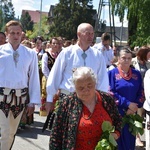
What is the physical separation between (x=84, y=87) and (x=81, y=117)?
0.27 metres

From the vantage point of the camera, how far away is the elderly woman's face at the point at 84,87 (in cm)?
352

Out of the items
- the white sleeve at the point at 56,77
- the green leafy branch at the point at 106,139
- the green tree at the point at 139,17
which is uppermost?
the green tree at the point at 139,17

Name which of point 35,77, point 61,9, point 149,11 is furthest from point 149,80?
point 61,9

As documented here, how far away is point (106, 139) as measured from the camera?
Result: 11.5 feet

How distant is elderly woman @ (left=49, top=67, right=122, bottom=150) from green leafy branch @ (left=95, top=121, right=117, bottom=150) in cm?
7

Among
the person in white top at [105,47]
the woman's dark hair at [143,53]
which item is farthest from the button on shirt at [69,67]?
the person in white top at [105,47]

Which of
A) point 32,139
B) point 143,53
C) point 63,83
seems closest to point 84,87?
point 63,83

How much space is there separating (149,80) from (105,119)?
212 centimetres

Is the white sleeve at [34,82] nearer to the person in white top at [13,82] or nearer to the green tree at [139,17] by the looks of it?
the person in white top at [13,82]

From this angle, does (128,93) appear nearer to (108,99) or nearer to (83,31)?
(83,31)

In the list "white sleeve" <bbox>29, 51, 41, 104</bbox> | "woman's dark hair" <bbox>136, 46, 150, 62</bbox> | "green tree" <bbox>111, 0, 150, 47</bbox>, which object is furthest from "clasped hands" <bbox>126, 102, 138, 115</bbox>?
"green tree" <bbox>111, 0, 150, 47</bbox>

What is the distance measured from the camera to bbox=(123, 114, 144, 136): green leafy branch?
15.3ft

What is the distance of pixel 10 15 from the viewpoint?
117938 mm

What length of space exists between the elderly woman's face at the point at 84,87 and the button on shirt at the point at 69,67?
1.82 meters
